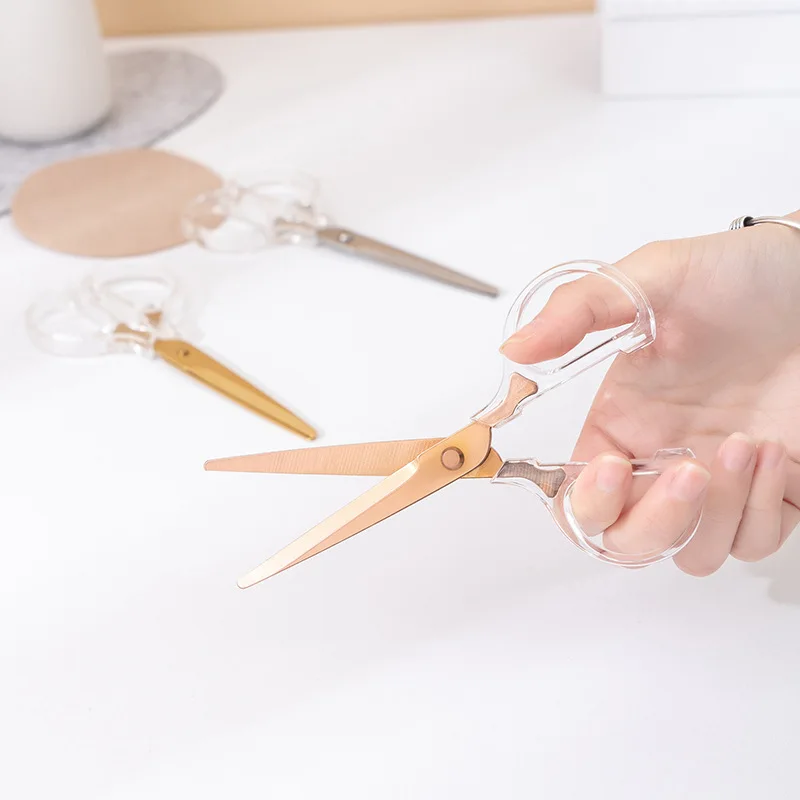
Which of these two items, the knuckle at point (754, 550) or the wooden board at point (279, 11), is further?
the wooden board at point (279, 11)

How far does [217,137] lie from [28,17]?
0.57 feet

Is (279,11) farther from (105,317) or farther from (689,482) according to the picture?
(689,482)

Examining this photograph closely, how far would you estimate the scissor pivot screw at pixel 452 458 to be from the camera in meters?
0.49

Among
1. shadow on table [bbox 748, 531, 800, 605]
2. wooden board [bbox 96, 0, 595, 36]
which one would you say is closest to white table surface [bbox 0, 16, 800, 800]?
shadow on table [bbox 748, 531, 800, 605]

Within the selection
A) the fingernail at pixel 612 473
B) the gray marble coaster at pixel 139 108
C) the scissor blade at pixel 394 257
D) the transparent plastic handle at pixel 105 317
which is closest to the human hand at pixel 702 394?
the fingernail at pixel 612 473

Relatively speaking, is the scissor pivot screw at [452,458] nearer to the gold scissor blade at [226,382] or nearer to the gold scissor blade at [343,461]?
the gold scissor blade at [343,461]

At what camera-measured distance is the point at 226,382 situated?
0.65 m

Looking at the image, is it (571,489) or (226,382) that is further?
(226,382)

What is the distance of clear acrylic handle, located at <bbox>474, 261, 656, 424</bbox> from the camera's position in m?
0.50

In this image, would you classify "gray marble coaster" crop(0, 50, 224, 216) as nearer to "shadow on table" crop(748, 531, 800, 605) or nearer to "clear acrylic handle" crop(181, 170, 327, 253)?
"clear acrylic handle" crop(181, 170, 327, 253)

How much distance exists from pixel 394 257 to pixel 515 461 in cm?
27

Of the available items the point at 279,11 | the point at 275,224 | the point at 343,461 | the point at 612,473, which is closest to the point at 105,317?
the point at 275,224

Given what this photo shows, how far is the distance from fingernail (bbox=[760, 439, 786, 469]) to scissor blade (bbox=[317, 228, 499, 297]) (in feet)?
0.86

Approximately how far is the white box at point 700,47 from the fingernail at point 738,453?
1.57ft
